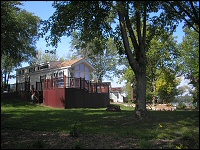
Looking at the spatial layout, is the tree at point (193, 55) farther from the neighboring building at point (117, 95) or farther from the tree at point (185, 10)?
the neighboring building at point (117, 95)

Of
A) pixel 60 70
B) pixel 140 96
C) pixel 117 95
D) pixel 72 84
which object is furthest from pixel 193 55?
pixel 117 95

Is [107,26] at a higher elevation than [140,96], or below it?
higher

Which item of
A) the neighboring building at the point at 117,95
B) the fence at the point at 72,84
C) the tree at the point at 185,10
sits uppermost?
the tree at the point at 185,10

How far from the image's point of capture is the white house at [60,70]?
30.7 meters

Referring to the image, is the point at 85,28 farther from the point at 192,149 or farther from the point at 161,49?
the point at 161,49

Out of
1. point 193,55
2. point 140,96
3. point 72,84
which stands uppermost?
point 193,55

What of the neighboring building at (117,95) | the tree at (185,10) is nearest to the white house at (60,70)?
the tree at (185,10)

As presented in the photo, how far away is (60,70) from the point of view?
31375 millimetres

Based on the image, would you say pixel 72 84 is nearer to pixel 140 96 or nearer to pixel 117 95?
pixel 140 96

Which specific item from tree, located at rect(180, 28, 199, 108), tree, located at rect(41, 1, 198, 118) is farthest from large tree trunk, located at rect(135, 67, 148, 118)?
tree, located at rect(180, 28, 199, 108)

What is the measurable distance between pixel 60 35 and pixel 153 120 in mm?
5678

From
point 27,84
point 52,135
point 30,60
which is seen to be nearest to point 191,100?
point 52,135

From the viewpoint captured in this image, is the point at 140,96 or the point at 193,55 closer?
the point at 193,55

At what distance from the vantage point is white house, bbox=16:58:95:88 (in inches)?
1210
